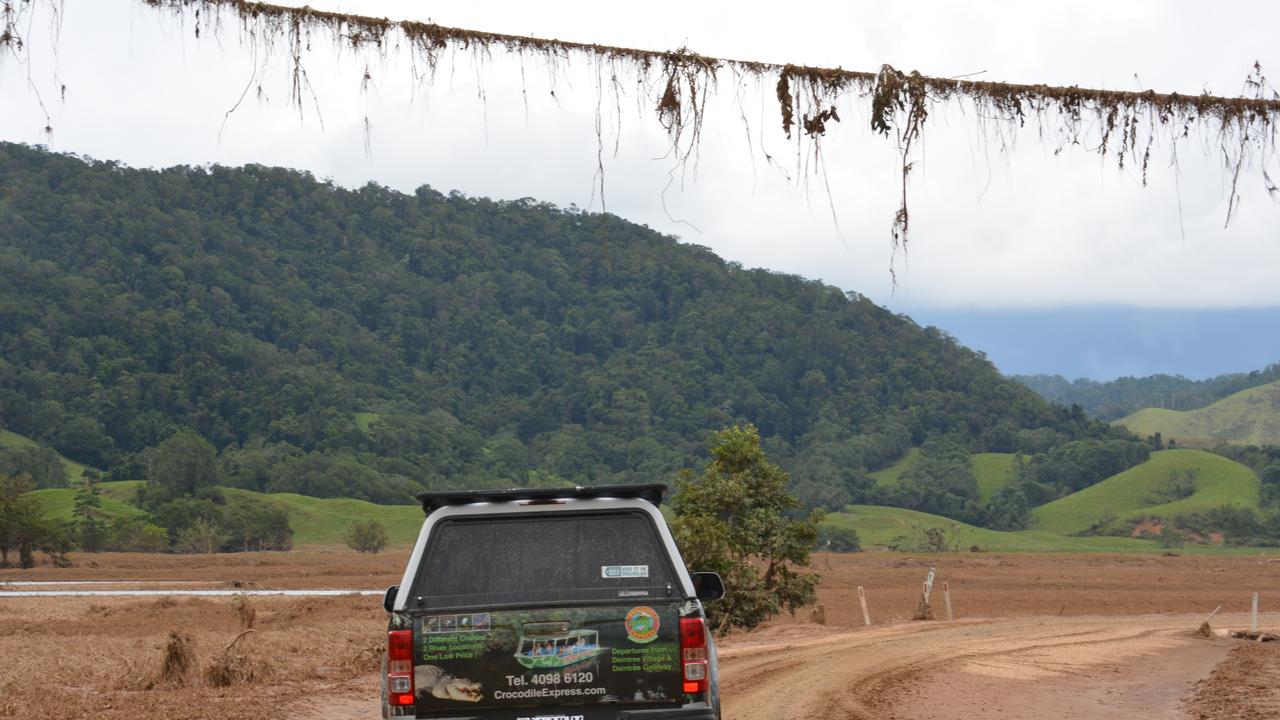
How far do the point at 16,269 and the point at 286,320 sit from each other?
26.9m

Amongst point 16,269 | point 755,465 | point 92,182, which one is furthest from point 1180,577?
point 92,182

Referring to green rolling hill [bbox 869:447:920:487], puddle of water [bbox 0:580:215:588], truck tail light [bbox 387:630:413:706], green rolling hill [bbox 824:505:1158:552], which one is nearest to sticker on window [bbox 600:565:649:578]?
truck tail light [bbox 387:630:413:706]

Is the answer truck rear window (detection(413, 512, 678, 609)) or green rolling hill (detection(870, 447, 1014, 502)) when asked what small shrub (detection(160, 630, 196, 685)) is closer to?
truck rear window (detection(413, 512, 678, 609))

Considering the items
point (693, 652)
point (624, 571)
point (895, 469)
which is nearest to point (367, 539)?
point (895, 469)

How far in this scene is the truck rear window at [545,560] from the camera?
7332 millimetres

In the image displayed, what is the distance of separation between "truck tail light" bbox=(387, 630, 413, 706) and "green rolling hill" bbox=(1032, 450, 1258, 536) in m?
120

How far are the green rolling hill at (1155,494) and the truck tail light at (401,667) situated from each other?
393ft

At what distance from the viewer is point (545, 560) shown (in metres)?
7.51

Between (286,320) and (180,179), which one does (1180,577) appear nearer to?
(286,320)

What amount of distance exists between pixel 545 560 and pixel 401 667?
1014 millimetres

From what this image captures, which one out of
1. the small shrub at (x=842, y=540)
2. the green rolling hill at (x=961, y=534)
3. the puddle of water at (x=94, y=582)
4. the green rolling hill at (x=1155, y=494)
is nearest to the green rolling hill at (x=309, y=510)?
the small shrub at (x=842, y=540)

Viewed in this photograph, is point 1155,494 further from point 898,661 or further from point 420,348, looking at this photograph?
point 898,661

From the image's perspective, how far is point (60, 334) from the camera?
Result: 121375mm

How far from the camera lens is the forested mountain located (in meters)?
119
